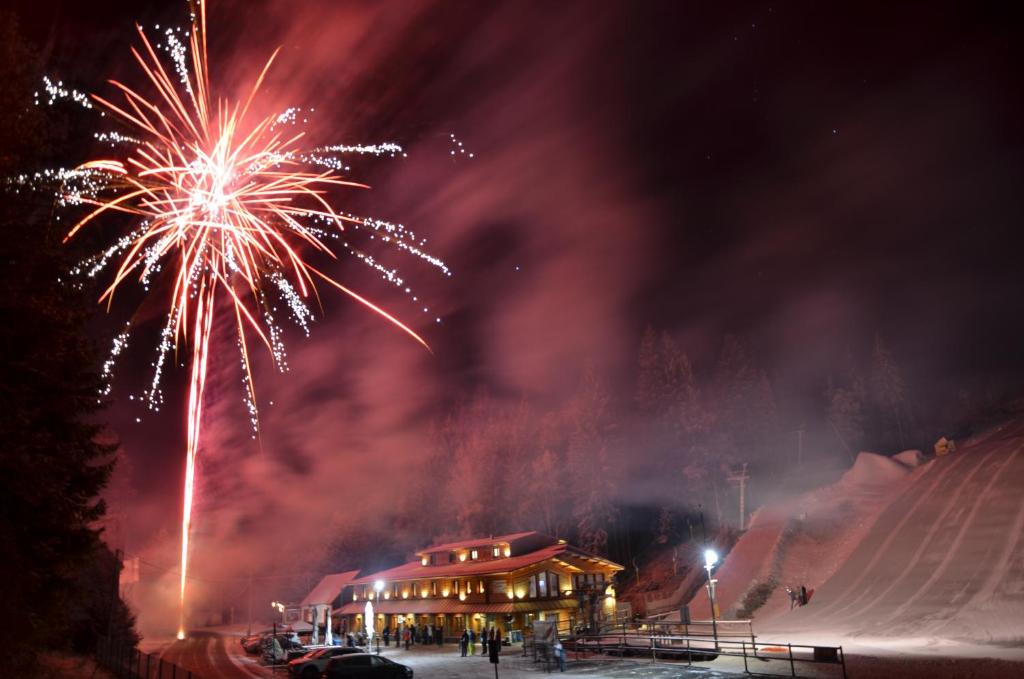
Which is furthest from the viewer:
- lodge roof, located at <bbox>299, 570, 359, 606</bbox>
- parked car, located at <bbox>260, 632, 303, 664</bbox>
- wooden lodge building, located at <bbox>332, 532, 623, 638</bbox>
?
lodge roof, located at <bbox>299, 570, 359, 606</bbox>

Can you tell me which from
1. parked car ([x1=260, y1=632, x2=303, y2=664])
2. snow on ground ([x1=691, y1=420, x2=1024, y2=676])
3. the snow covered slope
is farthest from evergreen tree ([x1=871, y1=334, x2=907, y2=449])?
parked car ([x1=260, y1=632, x2=303, y2=664])

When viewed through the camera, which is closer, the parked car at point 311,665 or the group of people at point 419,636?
the parked car at point 311,665

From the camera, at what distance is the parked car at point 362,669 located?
84.2 feet

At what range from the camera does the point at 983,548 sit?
131 ft

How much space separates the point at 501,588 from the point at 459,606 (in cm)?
412

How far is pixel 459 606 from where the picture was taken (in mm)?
50906

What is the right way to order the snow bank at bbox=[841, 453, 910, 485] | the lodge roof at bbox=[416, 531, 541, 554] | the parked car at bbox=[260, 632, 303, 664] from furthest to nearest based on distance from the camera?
Answer: the snow bank at bbox=[841, 453, 910, 485], the lodge roof at bbox=[416, 531, 541, 554], the parked car at bbox=[260, 632, 303, 664]

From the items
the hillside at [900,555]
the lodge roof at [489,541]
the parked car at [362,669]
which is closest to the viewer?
the parked car at [362,669]

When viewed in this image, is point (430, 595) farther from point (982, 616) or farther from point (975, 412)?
point (975, 412)

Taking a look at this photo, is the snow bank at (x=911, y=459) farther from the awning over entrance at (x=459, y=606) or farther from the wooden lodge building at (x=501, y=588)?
the awning over entrance at (x=459, y=606)

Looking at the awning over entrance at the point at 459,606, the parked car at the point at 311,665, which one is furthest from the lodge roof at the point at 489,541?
the parked car at the point at 311,665

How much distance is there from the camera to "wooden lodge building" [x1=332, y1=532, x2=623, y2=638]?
159ft

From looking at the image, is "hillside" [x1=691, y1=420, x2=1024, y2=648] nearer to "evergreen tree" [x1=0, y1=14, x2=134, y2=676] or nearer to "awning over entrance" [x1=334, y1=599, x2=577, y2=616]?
"awning over entrance" [x1=334, y1=599, x2=577, y2=616]

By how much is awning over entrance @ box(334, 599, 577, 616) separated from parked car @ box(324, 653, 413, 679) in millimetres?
21829
